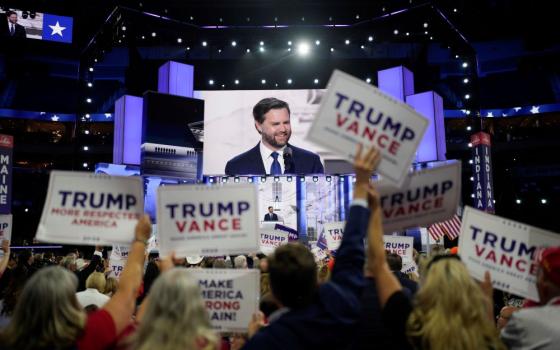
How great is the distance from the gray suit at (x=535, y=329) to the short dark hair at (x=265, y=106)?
1919 cm

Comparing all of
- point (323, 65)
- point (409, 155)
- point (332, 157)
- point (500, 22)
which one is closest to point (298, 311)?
point (409, 155)

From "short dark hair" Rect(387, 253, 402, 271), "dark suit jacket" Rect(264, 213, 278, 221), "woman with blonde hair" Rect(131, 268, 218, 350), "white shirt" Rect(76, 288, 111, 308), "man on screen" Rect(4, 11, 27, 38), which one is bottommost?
"white shirt" Rect(76, 288, 111, 308)

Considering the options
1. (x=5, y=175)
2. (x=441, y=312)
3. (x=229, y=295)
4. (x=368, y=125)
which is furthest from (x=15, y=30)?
(x=441, y=312)

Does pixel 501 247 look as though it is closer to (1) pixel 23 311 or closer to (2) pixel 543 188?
(1) pixel 23 311

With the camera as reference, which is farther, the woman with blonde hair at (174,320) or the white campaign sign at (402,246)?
the white campaign sign at (402,246)

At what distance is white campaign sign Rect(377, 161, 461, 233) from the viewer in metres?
3.21

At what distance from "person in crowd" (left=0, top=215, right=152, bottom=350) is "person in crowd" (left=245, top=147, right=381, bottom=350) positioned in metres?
0.72

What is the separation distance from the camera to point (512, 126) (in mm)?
30656

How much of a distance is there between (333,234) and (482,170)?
9.69 m

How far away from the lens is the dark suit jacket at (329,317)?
2.29 metres

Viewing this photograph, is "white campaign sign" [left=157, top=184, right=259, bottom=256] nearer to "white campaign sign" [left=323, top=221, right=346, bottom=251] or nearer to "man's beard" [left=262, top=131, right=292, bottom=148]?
"white campaign sign" [left=323, top=221, right=346, bottom=251]

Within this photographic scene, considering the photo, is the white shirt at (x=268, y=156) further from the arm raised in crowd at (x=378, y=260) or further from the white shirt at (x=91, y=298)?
the arm raised in crowd at (x=378, y=260)

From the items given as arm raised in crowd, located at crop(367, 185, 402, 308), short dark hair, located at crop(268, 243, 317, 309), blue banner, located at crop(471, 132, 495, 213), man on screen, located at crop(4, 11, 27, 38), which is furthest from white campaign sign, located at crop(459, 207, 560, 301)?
man on screen, located at crop(4, 11, 27, 38)

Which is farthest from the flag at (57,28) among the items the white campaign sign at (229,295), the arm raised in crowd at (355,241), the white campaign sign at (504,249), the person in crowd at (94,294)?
the arm raised in crowd at (355,241)
